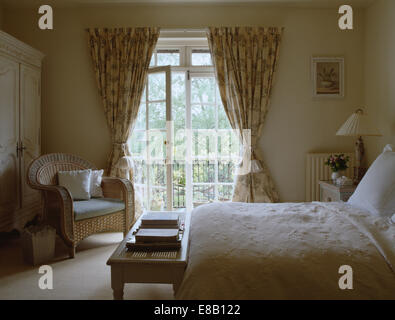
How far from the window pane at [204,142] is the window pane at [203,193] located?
0.44 meters

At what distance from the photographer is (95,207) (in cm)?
315

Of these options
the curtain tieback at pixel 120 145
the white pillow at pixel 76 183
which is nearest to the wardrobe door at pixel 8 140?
the white pillow at pixel 76 183

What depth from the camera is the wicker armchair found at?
115 inches

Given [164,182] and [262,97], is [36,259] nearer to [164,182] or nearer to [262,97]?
Answer: [164,182]

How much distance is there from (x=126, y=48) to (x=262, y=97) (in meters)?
1.91

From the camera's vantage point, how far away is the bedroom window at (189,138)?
4137 mm

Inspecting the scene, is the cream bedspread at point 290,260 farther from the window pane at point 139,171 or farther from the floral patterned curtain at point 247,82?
the window pane at point 139,171

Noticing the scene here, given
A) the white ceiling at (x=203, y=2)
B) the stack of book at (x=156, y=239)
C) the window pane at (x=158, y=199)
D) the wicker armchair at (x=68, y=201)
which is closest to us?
the stack of book at (x=156, y=239)

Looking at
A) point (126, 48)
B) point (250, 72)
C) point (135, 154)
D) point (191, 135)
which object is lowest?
point (135, 154)

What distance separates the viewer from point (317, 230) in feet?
5.84

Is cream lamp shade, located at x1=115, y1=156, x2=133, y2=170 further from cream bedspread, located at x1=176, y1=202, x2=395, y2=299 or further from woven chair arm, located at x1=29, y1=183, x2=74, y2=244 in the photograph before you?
cream bedspread, located at x1=176, y1=202, x2=395, y2=299

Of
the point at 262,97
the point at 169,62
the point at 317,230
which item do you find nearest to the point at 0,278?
the point at 317,230

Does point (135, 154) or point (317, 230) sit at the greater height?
point (135, 154)

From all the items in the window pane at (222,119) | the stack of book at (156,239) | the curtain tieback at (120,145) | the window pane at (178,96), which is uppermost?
the window pane at (178,96)
